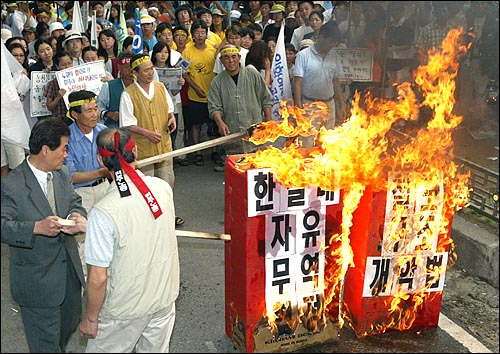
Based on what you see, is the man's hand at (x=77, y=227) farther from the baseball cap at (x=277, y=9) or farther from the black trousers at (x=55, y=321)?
the baseball cap at (x=277, y=9)

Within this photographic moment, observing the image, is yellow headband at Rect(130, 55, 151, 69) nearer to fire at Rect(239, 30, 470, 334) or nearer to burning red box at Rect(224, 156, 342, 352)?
fire at Rect(239, 30, 470, 334)

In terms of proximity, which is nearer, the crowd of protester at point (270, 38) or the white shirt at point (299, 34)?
the crowd of protester at point (270, 38)

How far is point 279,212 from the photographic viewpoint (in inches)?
158

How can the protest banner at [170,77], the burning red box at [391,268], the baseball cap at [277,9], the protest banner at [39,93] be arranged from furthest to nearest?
1. the baseball cap at [277,9]
2. the protest banner at [170,77]
3. the protest banner at [39,93]
4. the burning red box at [391,268]

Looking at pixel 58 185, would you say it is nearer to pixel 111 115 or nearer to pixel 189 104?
pixel 111 115

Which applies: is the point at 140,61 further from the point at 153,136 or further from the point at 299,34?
the point at 299,34

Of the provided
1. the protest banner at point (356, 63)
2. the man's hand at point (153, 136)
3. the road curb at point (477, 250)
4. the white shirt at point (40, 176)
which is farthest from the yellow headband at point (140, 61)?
the road curb at point (477, 250)

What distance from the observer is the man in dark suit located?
11.0 feet

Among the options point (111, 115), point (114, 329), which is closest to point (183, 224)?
point (111, 115)

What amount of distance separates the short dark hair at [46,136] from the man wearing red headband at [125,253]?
37cm

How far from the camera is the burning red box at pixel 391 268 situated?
424 centimetres

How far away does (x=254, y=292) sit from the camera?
4.08 meters

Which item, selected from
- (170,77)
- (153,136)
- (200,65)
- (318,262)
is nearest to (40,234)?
(318,262)

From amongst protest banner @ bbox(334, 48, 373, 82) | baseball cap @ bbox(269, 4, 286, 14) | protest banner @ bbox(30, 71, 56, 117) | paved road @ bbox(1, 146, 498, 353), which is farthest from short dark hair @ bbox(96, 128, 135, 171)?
baseball cap @ bbox(269, 4, 286, 14)
